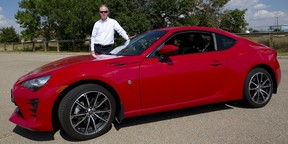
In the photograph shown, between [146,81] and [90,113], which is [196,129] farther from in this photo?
[90,113]

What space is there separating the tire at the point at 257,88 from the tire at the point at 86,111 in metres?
2.21

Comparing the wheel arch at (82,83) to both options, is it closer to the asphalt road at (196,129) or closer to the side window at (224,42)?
the asphalt road at (196,129)

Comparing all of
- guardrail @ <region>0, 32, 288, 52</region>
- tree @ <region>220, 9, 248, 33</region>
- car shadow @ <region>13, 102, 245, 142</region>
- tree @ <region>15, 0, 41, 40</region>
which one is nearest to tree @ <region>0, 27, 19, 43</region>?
tree @ <region>15, 0, 41, 40</region>

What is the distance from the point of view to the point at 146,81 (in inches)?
160

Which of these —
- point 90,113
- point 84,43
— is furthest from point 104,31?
point 84,43

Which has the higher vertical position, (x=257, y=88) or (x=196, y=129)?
(x=257, y=88)

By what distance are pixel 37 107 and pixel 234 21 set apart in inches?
1812

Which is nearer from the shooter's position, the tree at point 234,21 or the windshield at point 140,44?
the windshield at point 140,44

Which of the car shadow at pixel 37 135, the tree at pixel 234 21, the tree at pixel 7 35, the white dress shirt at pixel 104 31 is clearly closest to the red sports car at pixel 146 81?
the car shadow at pixel 37 135

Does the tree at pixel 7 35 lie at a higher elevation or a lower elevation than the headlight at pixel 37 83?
higher

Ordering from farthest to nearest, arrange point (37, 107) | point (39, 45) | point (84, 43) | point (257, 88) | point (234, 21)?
point (234, 21), point (39, 45), point (84, 43), point (257, 88), point (37, 107)

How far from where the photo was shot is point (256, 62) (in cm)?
489

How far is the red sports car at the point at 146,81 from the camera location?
3703 mm

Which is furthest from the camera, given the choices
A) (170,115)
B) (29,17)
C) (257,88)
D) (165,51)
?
(29,17)
